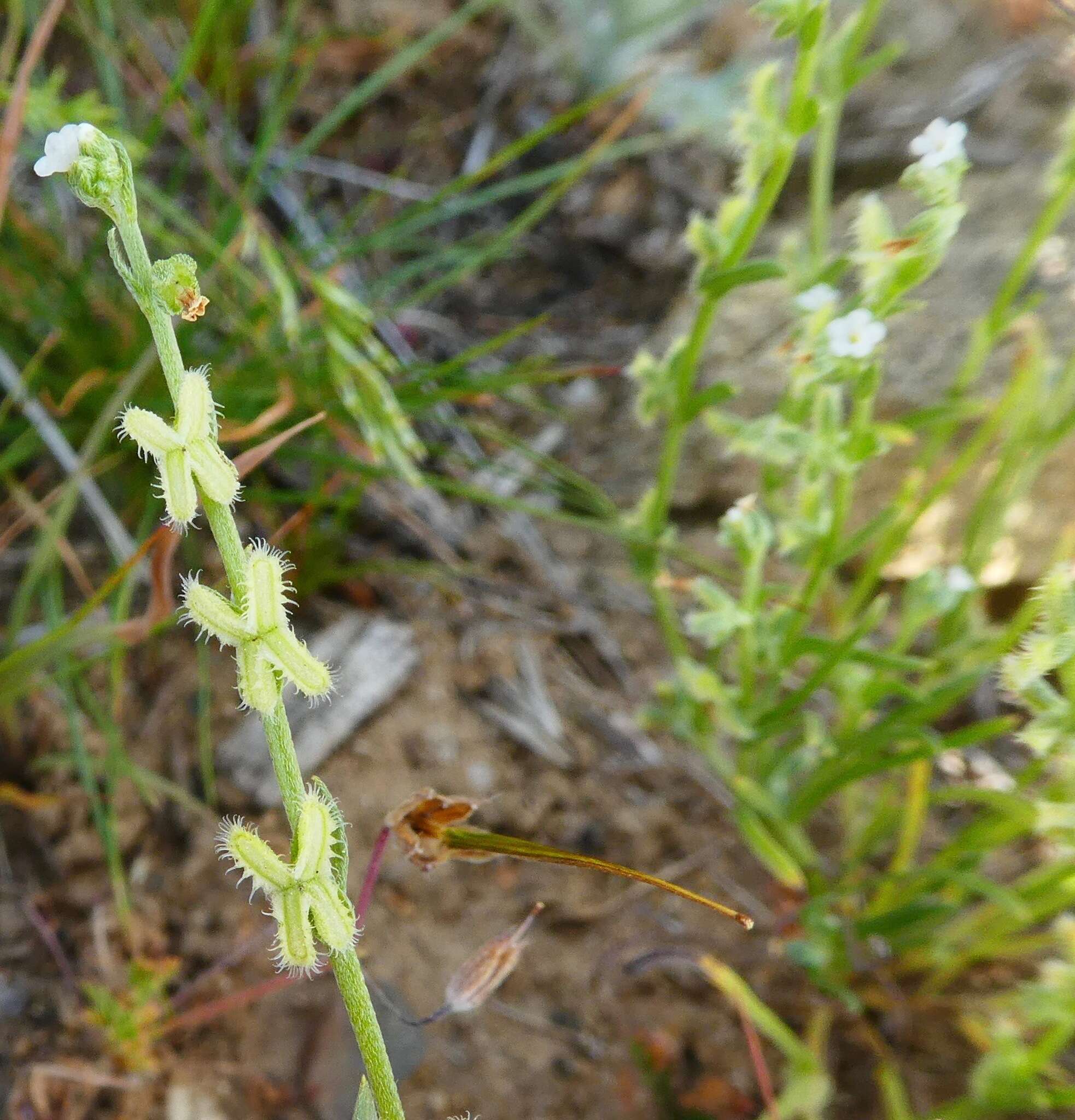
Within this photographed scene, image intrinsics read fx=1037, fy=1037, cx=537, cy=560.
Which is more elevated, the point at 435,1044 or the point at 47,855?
the point at 47,855

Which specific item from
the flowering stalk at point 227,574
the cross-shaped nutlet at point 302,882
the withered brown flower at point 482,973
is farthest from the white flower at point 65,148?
the withered brown flower at point 482,973

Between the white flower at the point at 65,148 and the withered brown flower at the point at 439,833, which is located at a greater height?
the white flower at the point at 65,148

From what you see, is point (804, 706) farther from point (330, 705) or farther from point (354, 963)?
point (354, 963)

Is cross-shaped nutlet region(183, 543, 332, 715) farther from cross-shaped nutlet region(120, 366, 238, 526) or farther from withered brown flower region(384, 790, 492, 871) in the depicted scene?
withered brown flower region(384, 790, 492, 871)

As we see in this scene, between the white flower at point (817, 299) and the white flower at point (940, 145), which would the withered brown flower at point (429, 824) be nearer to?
the white flower at point (817, 299)

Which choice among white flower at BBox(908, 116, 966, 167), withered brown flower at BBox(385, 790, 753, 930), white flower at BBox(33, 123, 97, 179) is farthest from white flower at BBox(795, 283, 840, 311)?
white flower at BBox(33, 123, 97, 179)

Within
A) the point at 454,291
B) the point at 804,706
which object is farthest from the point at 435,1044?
the point at 454,291

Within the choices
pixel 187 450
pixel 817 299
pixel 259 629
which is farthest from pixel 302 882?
pixel 817 299
